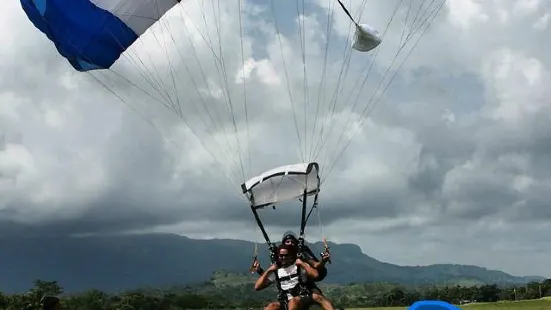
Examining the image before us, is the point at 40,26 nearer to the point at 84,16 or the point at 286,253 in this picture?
the point at 84,16

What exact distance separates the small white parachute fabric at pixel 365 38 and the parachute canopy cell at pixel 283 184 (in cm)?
284

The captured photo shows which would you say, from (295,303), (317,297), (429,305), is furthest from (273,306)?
(429,305)

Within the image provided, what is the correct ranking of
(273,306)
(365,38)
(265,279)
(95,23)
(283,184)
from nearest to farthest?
(273,306) → (265,279) → (283,184) → (365,38) → (95,23)

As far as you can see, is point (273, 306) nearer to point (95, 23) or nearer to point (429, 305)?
point (429, 305)

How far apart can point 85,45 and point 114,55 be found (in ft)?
2.11

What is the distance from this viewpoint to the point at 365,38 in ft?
43.7

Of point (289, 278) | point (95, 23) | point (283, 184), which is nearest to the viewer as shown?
point (289, 278)

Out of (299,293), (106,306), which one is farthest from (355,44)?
(106,306)

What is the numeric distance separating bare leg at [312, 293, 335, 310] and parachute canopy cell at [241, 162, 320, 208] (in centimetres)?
181

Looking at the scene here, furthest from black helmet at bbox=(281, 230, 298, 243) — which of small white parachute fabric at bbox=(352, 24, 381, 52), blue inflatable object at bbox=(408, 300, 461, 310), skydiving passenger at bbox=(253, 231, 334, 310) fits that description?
blue inflatable object at bbox=(408, 300, 461, 310)

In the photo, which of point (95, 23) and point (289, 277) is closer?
point (289, 277)

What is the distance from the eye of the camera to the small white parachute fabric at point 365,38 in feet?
43.5

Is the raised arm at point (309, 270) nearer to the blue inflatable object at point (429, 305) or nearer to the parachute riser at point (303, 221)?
the parachute riser at point (303, 221)

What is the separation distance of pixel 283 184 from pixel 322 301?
2126 mm
